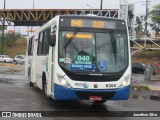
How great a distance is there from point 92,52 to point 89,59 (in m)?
0.26

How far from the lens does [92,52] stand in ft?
43.5

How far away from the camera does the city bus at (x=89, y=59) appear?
12.9 metres

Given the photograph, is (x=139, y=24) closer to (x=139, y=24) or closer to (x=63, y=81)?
(x=139, y=24)

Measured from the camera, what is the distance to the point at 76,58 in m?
13.1

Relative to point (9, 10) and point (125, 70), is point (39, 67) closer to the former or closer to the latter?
point (125, 70)

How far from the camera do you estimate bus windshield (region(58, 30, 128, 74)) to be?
13.1 meters

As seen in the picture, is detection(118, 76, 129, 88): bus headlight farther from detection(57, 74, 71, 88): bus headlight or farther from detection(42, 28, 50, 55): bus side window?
detection(42, 28, 50, 55): bus side window

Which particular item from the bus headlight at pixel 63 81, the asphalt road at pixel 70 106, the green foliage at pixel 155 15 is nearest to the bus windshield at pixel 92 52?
the bus headlight at pixel 63 81

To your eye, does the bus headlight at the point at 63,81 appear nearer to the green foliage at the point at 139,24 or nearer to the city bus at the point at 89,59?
the city bus at the point at 89,59

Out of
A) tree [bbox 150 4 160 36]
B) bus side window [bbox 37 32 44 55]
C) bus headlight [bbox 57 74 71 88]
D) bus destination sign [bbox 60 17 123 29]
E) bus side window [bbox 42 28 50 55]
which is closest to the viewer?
bus headlight [bbox 57 74 71 88]

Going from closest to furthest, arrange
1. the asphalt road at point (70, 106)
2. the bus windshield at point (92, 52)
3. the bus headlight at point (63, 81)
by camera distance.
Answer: the asphalt road at point (70, 106) < the bus headlight at point (63, 81) < the bus windshield at point (92, 52)

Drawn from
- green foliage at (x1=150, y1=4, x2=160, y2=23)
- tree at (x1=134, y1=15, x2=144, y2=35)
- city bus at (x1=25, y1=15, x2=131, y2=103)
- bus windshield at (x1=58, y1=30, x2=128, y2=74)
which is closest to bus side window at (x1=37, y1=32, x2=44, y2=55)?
city bus at (x1=25, y1=15, x2=131, y2=103)

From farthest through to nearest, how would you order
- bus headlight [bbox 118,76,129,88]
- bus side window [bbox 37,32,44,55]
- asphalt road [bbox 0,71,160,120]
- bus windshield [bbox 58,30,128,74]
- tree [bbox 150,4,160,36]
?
tree [bbox 150,4,160,36]
bus side window [bbox 37,32,44,55]
bus headlight [bbox 118,76,129,88]
bus windshield [bbox 58,30,128,74]
asphalt road [bbox 0,71,160,120]

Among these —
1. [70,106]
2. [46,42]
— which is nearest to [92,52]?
[70,106]
